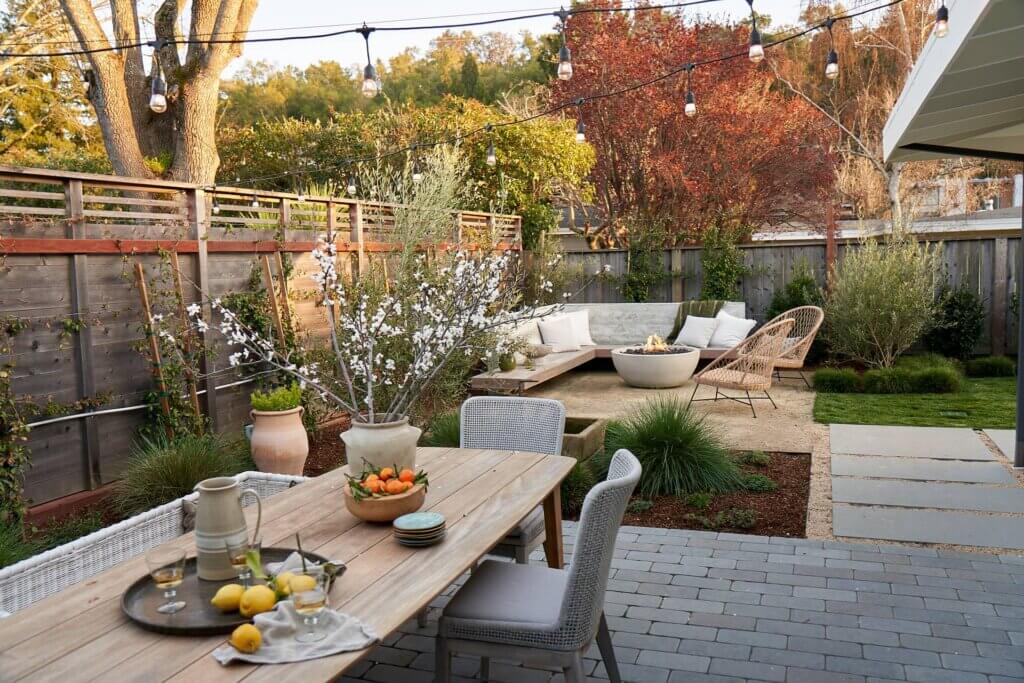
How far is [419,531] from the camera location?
222 centimetres

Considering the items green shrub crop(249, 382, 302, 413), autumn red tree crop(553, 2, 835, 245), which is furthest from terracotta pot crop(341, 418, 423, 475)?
autumn red tree crop(553, 2, 835, 245)

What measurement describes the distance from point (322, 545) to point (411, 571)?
34 centimetres

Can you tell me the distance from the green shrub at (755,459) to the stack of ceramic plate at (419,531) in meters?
3.77

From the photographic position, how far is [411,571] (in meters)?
2.05

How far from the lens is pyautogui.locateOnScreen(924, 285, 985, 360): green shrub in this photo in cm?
942

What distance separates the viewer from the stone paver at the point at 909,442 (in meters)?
5.64

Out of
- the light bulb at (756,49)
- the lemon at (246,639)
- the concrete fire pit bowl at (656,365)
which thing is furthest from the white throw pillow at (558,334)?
the lemon at (246,639)

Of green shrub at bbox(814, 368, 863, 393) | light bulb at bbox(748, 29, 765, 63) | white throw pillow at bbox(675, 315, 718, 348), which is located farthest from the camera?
white throw pillow at bbox(675, 315, 718, 348)

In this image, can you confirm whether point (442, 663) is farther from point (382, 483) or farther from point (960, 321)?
point (960, 321)

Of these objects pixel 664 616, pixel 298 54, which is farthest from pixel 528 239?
pixel 298 54

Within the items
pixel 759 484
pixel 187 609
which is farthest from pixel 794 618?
pixel 187 609

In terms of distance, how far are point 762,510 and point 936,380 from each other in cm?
460

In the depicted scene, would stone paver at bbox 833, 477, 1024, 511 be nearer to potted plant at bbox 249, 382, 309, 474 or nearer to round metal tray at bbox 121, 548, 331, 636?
potted plant at bbox 249, 382, 309, 474

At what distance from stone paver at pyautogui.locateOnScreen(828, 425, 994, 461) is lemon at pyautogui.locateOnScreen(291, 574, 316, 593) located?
16.1ft
